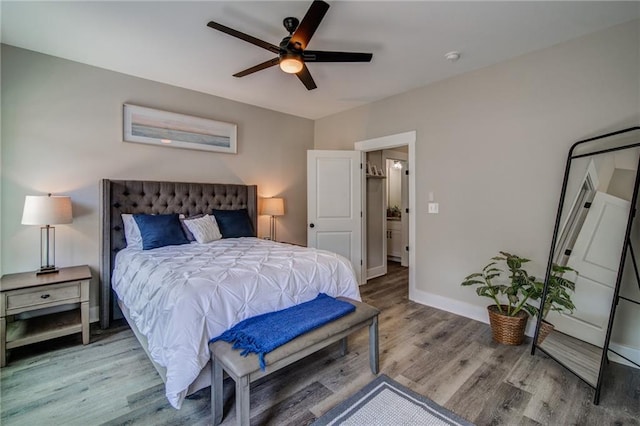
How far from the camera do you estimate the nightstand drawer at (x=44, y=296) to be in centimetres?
226

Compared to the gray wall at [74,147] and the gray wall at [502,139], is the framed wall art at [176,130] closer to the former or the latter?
the gray wall at [74,147]

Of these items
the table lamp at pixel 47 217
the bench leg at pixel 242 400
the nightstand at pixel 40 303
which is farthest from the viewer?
the table lamp at pixel 47 217

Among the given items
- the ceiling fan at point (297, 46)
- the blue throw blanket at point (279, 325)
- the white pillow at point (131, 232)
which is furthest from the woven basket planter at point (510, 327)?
the white pillow at point (131, 232)

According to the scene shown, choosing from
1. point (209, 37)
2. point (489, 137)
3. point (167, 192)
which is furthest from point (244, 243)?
point (489, 137)

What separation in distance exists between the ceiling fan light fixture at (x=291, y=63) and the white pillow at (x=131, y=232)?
224 centimetres

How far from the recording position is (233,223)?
370 cm

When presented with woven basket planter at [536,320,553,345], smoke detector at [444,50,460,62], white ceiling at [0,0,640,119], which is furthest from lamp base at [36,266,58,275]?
woven basket planter at [536,320,553,345]

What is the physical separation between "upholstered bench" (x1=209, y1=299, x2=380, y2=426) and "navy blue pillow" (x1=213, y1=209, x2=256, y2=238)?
210 cm

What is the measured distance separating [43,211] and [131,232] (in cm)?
72

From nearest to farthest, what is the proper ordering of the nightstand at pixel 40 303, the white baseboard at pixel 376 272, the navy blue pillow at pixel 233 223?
the nightstand at pixel 40 303
the navy blue pillow at pixel 233 223
the white baseboard at pixel 376 272

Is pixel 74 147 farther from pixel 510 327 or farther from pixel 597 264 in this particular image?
pixel 597 264

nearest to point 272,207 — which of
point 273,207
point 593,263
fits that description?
point 273,207

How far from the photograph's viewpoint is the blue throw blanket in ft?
5.17

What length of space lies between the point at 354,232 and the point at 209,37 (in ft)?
9.87
